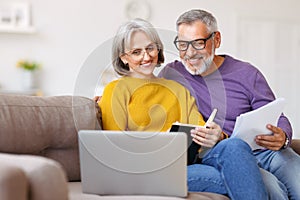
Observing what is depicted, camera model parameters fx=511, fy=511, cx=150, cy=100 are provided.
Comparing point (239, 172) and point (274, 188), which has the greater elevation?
point (239, 172)

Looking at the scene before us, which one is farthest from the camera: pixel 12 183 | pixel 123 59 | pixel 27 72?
pixel 27 72

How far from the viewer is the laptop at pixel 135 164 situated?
169 centimetres

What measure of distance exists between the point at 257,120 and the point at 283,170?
0.86ft

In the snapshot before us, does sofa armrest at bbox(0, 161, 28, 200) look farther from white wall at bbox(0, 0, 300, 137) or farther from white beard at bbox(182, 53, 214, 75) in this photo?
white wall at bbox(0, 0, 300, 137)

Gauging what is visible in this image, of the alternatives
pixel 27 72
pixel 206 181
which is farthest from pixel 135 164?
pixel 27 72

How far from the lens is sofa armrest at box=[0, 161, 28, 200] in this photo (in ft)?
3.59

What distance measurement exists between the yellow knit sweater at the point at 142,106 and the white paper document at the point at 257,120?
178 millimetres

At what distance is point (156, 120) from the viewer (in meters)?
2.05

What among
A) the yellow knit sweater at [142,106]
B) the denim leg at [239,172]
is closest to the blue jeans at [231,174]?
the denim leg at [239,172]

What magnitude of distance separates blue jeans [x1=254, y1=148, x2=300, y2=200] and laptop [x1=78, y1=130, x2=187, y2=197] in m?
0.44

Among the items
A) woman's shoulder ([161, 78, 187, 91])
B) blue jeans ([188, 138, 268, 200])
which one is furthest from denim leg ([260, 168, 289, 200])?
woman's shoulder ([161, 78, 187, 91])

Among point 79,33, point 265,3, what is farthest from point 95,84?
point 265,3

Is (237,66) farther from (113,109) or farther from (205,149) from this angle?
(113,109)

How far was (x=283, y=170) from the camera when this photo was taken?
2154mm
